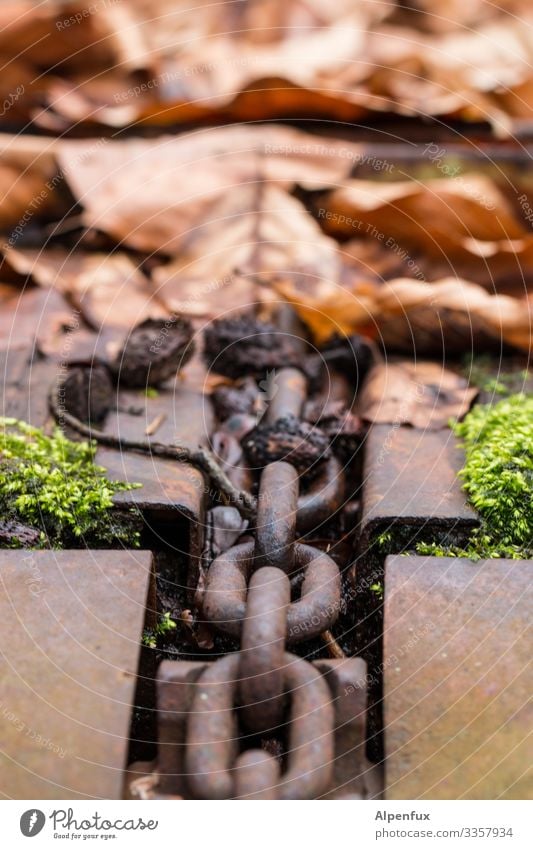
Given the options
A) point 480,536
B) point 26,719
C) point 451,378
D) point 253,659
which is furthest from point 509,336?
point 26,719

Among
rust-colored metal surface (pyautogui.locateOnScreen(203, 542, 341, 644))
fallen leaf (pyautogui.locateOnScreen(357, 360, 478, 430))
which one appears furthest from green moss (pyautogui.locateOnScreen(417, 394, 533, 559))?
rust-colored metal surface (pyautogui.locateOnScreen(203, 542, 341, 644))

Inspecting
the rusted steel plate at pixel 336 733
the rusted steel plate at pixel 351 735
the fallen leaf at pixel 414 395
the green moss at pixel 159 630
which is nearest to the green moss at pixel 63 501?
the green moss at pixel 159 630

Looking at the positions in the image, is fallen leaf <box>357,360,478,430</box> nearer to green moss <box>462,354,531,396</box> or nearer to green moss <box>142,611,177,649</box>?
green moss <box>462,354,531,396</box>

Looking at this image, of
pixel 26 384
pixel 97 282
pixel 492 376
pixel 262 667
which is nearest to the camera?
pixel 262 667

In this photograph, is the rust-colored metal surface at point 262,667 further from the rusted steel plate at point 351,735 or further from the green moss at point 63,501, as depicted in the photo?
the green moss at point 63,501

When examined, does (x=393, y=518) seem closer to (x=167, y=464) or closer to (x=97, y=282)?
(x=167, y=464)

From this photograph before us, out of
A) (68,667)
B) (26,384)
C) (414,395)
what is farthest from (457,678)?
(26,384)
